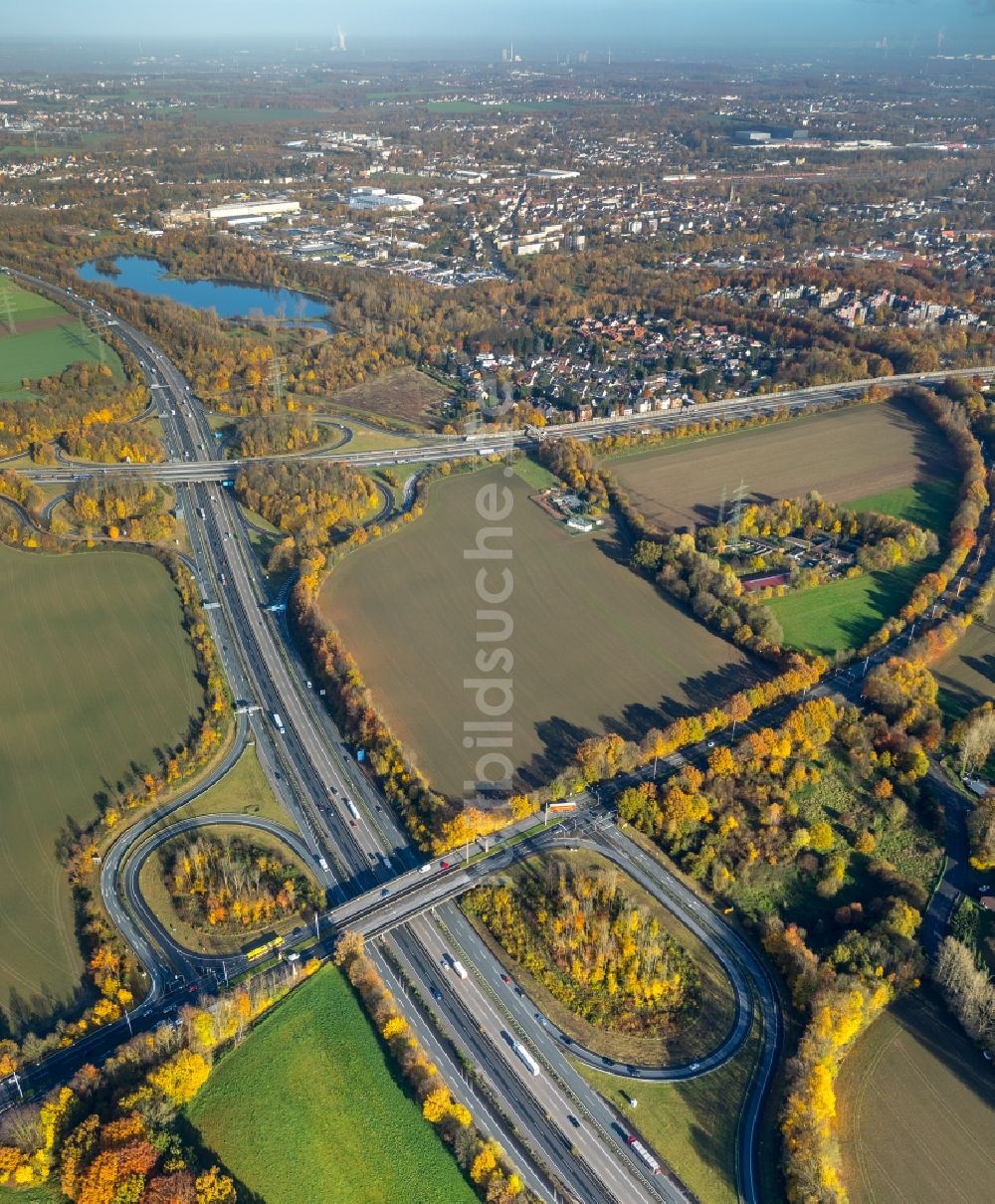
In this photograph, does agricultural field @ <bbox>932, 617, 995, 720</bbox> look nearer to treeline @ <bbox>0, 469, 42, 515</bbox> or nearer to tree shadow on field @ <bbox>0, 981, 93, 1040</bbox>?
tree shadow on field @ <bbox>0, 981, 93, 1040</bbox>

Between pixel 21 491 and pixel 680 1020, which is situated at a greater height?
pixel 21 491

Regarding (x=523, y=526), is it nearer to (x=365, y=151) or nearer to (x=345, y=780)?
(x=345, y=780)

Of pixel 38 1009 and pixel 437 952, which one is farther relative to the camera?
pixel 437 952

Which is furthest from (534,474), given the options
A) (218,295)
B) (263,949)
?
(218,295)

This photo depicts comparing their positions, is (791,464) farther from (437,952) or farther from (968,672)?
(437,952)

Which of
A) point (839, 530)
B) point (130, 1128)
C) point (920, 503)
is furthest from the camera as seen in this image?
point (920, 503)

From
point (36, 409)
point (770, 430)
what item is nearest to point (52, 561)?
point (36, 409)

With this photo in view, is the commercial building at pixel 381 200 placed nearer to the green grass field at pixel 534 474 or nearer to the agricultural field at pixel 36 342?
the agricultural field at pixel 36 342
